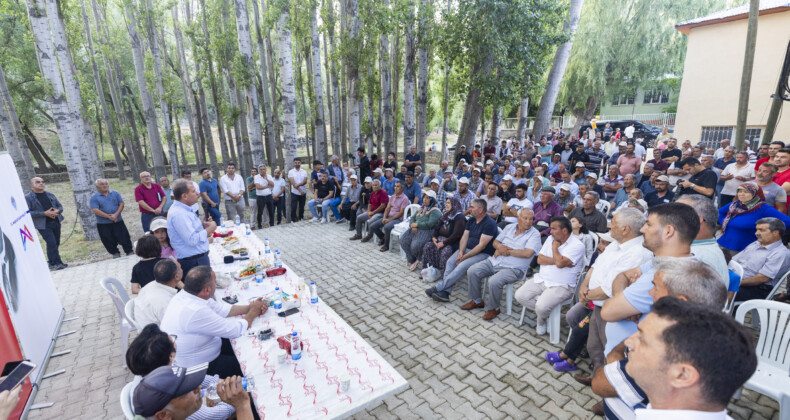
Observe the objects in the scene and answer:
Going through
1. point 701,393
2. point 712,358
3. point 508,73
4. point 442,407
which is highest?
point 508,73

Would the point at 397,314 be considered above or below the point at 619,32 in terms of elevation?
below

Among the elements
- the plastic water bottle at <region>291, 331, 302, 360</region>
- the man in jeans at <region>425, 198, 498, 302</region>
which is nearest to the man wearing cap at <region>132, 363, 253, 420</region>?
the plastic water bottle at <region>291, 331, 302, 360</region>

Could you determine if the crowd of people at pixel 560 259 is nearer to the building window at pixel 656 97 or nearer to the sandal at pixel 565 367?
the sandal at pixel 565 367

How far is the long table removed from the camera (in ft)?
7.79

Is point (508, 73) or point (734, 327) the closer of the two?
point (734, 327)

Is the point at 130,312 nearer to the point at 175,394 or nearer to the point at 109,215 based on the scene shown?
the point at 175,394

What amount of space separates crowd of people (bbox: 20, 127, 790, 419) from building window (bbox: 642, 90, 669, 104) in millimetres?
19415

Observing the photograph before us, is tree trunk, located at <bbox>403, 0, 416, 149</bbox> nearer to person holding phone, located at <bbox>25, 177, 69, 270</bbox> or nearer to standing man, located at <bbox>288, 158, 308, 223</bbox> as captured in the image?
standing man, located at <bbox>288, 158, 308, 223</bbox>

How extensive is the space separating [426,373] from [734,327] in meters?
3.01

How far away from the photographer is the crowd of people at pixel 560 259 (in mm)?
1445

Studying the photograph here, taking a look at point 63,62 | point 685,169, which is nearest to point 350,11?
point 63,62

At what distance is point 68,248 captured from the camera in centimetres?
842

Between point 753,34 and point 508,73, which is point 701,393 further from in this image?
point 753,34

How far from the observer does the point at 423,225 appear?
6.35 metres
